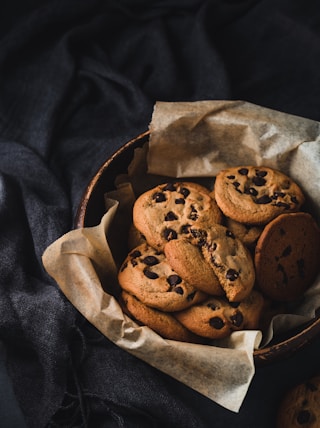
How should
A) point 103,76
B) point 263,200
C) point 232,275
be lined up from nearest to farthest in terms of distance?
point 232,275 → point 263,200 → point 103,76

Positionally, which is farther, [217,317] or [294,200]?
[294,200]

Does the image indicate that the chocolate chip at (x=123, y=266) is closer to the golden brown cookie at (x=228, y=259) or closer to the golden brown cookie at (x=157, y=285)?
the golden brown cookie at (x=157, y=285)

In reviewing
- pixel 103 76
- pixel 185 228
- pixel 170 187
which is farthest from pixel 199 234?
pixel 103 76

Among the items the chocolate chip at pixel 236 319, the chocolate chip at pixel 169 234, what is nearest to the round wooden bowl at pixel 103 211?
the chocolate chip at pixel 236 319

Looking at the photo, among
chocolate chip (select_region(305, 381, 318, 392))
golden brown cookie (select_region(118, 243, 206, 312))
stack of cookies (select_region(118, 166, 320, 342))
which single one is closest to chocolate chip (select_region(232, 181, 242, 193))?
stack of cookies (select_region(118, 166, 320, 342))

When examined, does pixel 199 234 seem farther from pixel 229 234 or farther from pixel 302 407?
pixel 302 407

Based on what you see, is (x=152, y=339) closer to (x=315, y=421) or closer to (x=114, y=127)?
(x=315, y=421)
